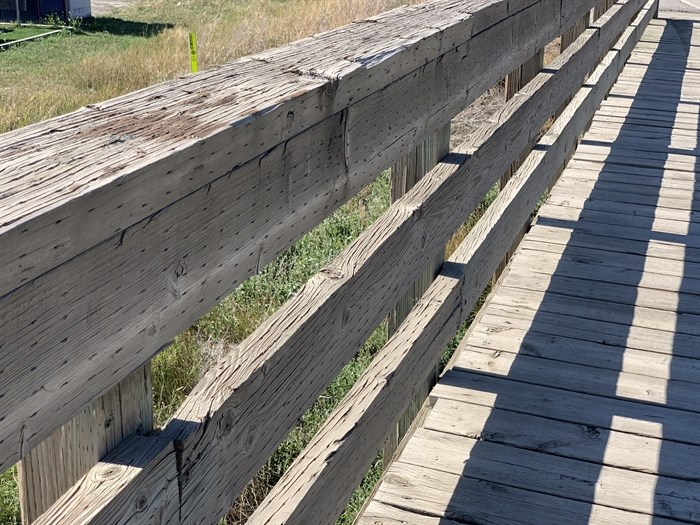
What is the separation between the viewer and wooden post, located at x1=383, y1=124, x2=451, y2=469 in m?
2.70

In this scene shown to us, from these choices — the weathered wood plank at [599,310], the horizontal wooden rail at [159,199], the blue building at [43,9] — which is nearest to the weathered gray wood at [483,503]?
the horizontal wooden rail at [159,199]

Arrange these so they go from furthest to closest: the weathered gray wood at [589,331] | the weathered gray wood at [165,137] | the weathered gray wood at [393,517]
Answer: the weathered gray wood at [589,331] → the weathered gray wood at [393,517] → the weathered gray wood at [165,137]

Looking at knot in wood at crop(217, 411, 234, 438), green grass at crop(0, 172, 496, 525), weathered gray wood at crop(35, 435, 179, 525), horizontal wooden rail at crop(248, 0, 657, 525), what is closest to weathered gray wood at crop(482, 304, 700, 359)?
horizontal wooden rail at crop(248, 0, 657, 525)

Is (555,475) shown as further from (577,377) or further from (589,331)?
(589,331)

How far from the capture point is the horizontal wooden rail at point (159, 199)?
1061mm

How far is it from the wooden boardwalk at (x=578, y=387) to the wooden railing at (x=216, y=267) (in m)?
0.37

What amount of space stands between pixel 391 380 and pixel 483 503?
1.82ft

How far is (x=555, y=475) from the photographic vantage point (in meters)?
2.80

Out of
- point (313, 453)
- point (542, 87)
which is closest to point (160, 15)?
point (542, 87)

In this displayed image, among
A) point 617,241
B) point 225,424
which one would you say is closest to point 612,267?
point 617,241

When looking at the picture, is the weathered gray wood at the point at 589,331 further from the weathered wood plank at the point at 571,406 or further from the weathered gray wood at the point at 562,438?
the weathered gray wood at the point at 562,438

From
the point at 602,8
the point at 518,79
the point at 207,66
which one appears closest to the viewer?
the point at 518,79

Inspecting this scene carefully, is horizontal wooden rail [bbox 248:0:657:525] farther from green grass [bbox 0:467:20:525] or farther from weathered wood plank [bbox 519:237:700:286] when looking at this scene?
green grass [bbox 0:467:20:525]

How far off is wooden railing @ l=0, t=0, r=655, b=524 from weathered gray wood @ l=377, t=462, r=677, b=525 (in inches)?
12.3
